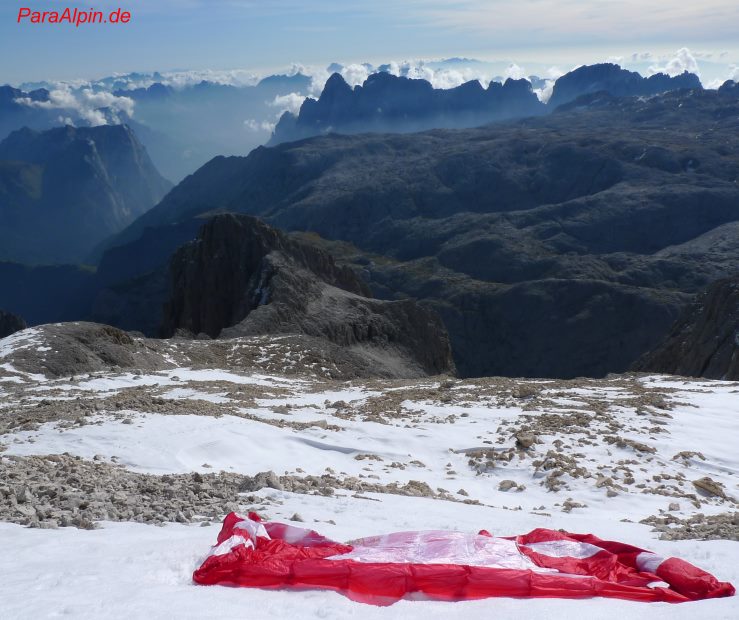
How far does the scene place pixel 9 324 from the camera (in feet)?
218

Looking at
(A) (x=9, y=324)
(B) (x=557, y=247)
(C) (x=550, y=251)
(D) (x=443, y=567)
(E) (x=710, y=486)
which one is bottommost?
(A) (x=9, y=324)

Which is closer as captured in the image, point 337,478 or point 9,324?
point 337,478

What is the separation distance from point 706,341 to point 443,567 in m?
43.8

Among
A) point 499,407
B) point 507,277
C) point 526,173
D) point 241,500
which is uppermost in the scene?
point 526,173

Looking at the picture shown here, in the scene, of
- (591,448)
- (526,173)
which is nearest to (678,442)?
(591,448)

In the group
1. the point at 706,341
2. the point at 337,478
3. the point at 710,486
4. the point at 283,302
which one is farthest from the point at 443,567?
the point at 283,302

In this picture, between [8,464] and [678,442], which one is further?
[678,442]

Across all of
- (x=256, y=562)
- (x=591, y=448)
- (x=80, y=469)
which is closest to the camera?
(x=256, y=562)

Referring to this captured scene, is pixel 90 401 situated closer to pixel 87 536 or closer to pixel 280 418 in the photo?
pixel 280 418

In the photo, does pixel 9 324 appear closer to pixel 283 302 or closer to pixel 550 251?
pixel 283 302

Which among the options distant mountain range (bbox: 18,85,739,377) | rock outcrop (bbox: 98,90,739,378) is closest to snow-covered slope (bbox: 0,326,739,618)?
rock outcrop (bbox: 98,90,739,378)

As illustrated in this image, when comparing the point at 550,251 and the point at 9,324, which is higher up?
the point at 550,251

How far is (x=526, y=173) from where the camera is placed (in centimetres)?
19888

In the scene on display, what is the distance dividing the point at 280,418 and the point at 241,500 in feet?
27.7
